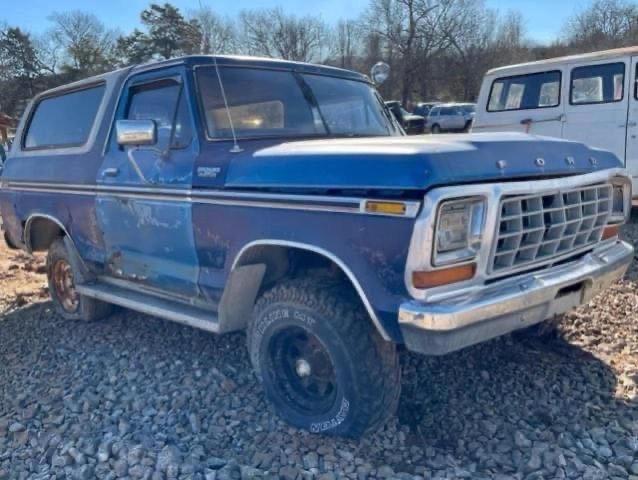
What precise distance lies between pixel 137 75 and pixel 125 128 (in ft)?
2.66

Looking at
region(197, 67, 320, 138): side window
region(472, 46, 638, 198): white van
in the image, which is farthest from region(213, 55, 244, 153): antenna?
region(472, 46, 638, 198): white van

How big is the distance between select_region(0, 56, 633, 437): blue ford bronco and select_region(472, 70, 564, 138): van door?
457cm

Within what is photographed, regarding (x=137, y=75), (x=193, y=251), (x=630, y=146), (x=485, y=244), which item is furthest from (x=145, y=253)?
(x=630, y=146)

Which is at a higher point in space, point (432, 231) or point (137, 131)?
point (137, 131)

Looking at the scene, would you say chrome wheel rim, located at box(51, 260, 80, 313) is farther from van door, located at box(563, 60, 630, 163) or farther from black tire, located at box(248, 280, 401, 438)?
van door, located at box(563, 60, 630, 163)

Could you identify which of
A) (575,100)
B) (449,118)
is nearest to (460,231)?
(575,100)

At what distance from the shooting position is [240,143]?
3549mm

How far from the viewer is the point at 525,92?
28.7ft

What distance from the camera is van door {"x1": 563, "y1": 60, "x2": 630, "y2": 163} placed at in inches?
307

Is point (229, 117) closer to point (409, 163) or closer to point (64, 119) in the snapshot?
point (409, 163)

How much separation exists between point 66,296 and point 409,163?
385cm

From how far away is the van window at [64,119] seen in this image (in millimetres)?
4699

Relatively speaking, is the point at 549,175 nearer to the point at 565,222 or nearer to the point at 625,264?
the point at 565,222

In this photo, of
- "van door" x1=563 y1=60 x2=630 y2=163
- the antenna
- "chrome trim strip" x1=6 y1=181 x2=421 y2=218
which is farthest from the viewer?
"van door" x1=563 y1=60 x2=630 y2=163
